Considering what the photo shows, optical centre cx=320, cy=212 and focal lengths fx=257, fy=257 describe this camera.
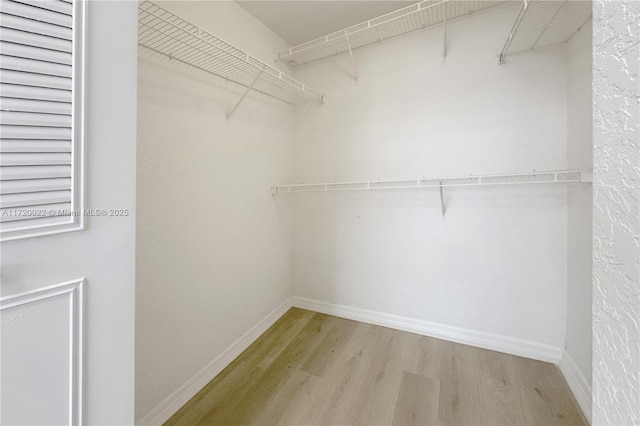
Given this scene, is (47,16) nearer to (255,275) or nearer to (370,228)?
(255,275)

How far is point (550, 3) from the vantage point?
1.25 metres

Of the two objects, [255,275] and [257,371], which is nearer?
[257,371]

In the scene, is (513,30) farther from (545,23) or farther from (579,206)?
(579,206)

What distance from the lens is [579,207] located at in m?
1.45

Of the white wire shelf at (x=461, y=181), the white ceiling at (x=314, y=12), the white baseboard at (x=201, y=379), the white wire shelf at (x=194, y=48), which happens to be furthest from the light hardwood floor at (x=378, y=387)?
the white ceiling at (x=314, y=12)

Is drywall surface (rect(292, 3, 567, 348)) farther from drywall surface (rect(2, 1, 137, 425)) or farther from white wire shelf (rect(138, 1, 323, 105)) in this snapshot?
drywall surface (rect(2, 1, 137, 425))

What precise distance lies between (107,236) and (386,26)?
6.73 feet

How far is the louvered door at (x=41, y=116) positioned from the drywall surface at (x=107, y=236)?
0.08ft

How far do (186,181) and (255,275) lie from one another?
0.89 m

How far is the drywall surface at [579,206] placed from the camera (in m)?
1.33

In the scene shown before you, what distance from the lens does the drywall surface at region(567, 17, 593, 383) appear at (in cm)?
133

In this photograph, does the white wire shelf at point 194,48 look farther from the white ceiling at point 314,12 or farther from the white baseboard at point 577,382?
the white baseboard at point 577,382

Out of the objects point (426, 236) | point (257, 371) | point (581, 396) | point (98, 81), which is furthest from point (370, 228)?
point (98, 81)
